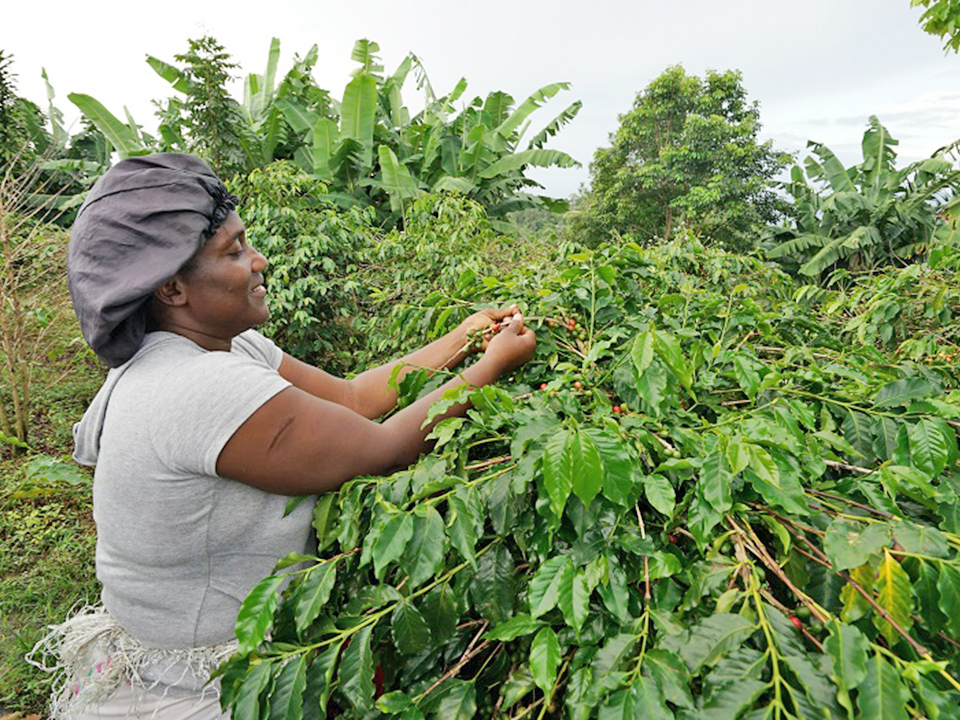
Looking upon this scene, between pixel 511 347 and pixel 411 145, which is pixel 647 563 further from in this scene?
pixel 411 145

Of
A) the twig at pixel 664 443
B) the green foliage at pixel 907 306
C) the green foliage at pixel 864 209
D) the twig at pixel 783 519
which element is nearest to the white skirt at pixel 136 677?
the twig at pixel 664 443

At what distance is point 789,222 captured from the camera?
52.0ft

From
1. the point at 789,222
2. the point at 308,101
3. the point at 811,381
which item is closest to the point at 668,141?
the point at 789,222

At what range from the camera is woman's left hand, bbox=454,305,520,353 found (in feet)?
5.26

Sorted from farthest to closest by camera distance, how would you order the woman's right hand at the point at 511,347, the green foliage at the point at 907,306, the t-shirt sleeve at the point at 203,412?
the green foliage at the point at 907,306, the woman's right hand at the point at 511,347, the t-shirt sleeve at the point at 203,412

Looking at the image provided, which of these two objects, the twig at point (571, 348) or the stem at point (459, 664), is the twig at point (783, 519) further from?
the twig at point (571, 348)

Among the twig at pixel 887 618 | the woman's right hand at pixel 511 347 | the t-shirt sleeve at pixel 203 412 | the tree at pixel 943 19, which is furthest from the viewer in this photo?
the tree at pixel 943 19

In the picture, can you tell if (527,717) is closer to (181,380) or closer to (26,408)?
(181,380)

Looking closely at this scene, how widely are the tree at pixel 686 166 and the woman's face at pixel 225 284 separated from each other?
20.8 m

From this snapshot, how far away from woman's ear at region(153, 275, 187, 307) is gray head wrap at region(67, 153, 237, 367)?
60 mm

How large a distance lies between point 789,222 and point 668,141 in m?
9.74

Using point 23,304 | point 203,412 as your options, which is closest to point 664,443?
point 203,412

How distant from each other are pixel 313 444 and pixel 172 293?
474 mm

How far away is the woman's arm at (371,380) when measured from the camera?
170 cm
